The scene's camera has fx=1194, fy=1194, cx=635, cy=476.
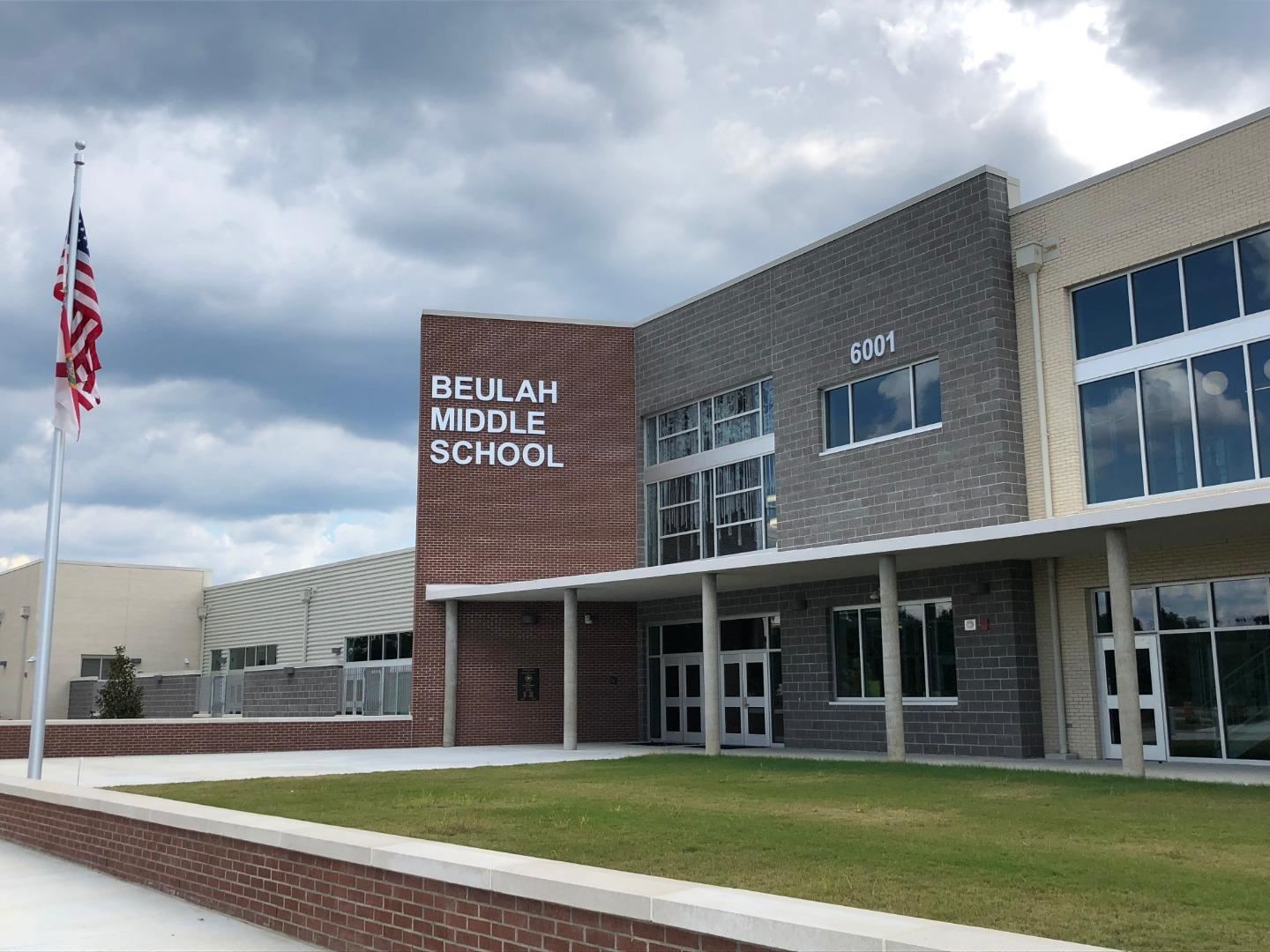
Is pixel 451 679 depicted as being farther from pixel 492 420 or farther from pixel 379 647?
pixel 379 647

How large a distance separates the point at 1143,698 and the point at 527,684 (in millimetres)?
14183

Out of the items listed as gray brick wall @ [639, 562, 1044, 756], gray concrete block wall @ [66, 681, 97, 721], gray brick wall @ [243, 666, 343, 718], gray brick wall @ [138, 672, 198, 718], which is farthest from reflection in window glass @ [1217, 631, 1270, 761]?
gray concrete block wall @ [66, 681, 97, 721]

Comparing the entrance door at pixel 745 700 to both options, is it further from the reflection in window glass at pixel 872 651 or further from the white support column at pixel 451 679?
the white support column at pixel 451 679

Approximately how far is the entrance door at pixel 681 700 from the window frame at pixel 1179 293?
38.5 ft

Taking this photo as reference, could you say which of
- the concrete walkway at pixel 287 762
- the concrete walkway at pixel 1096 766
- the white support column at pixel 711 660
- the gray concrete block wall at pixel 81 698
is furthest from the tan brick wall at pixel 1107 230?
the gray concrete block wall at pixel 81 698

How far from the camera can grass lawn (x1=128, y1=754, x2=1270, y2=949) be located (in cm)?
673

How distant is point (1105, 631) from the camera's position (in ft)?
61.8

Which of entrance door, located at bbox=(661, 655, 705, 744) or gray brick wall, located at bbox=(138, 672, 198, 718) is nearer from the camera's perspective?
entrance door, located at bbox=(661, 655, 705, 744)

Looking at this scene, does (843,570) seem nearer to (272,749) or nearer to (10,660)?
(272,749)

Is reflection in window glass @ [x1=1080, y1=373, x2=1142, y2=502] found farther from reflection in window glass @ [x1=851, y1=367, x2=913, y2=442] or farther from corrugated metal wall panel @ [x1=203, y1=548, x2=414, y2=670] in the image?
corrugated metal wall panel @ [x1=203, y1=548, x2=414, y2=670]

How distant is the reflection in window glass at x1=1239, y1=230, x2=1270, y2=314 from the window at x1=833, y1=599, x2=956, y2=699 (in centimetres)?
687

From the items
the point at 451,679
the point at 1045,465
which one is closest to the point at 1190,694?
the point at 1045,465

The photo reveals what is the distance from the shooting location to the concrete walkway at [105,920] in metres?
7.54

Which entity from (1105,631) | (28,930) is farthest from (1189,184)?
(28,930)
